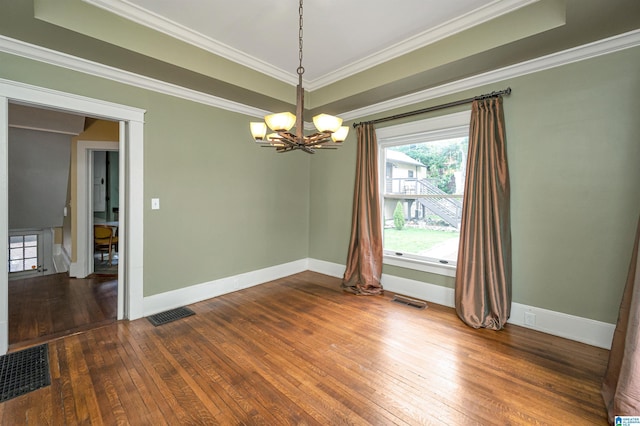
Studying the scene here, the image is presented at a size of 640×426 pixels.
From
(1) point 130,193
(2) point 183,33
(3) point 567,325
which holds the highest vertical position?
(2) point 183,33

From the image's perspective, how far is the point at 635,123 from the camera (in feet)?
7.57

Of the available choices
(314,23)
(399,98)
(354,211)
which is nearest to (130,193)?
(314,23)

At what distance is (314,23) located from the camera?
2621 millimetres

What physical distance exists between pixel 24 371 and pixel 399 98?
464cm

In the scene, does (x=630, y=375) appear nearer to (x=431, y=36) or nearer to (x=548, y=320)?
(x=548, y=320)

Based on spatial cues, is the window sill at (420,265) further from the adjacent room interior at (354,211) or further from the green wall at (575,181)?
the green wall at (575,181)

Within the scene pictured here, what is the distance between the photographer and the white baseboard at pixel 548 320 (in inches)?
97.0

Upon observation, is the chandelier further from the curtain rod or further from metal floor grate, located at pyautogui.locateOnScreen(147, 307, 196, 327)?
metal floor grate, located at pyautogui.locateOnScreen(147, 307, 196, 327)

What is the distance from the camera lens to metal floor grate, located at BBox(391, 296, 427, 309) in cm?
342

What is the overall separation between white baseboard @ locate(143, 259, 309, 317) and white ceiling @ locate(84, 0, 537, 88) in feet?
9.36

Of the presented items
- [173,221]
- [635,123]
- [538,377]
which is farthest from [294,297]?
[635,123]

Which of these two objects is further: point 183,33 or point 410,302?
point 410,302

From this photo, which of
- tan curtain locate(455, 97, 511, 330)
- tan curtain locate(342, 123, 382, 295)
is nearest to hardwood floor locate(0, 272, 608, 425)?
tan curtain locate(455, 97, 511, 330)

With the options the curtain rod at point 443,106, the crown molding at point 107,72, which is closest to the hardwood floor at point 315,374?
the curtain rod at point 443,106
